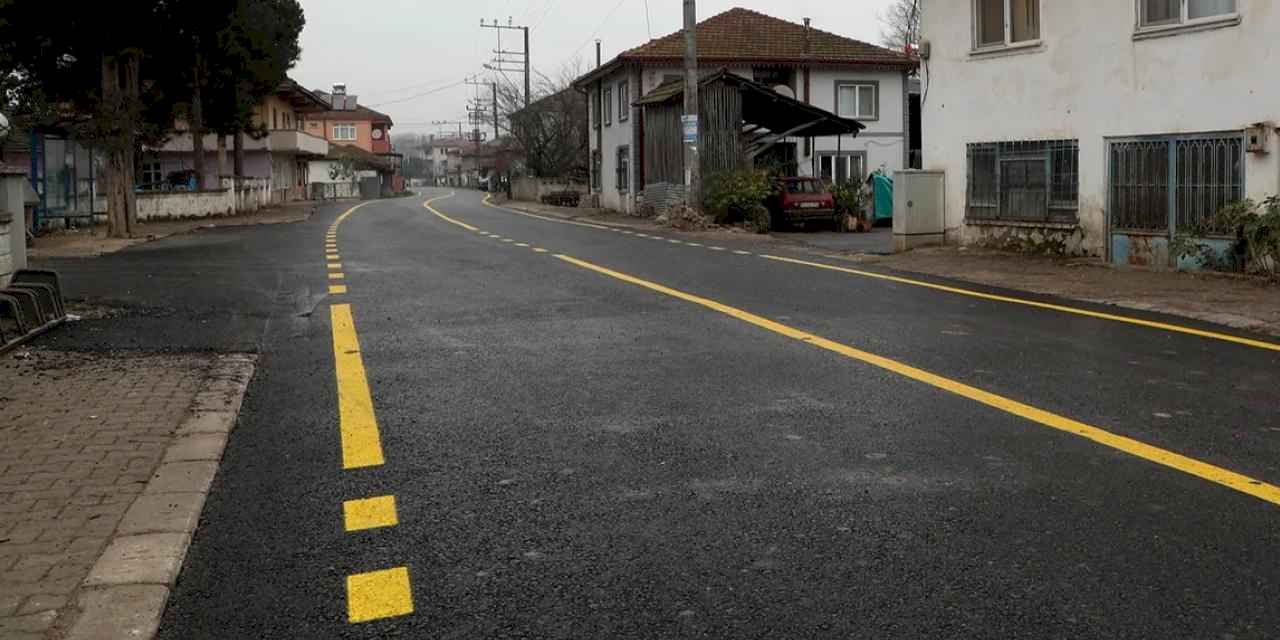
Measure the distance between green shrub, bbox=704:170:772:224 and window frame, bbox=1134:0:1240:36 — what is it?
1373 cm

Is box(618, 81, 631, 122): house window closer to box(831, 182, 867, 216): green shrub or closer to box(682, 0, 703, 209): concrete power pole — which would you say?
box(682, 0, 703, 209): concrete power pole

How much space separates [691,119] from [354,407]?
76.1 ft

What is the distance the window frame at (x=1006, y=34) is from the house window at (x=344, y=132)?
116 meters

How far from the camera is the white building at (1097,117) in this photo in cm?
1420

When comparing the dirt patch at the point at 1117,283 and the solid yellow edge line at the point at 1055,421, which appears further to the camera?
the dirt patch at the point at 1117,283

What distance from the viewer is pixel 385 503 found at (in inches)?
187

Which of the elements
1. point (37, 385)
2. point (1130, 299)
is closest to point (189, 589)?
point (37, 385)

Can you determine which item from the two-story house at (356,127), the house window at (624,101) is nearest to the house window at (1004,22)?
the house window at (624,101)

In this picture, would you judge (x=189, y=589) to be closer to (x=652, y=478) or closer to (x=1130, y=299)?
(x=652, y=478)

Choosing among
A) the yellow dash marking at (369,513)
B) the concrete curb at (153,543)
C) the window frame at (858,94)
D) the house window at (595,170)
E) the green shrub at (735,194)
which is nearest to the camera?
the concrete curb at (153,543)

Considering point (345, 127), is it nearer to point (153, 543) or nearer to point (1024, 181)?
point (1024, 181)

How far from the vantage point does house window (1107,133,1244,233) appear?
14391 millimetres

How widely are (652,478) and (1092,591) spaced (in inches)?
75.0

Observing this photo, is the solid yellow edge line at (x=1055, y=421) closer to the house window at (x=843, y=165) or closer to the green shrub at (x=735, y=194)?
the green shrub at (x=735, y=194)
